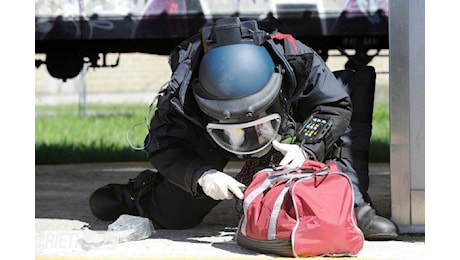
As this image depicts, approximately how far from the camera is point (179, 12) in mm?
9789

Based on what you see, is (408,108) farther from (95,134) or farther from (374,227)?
(95,134)

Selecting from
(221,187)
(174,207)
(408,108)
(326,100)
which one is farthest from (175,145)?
(408,108)

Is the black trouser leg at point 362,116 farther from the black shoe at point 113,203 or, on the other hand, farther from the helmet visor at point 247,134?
the black shoe at point 113,203

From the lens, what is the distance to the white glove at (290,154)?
14.7ft

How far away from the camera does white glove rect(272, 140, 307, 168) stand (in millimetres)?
4488

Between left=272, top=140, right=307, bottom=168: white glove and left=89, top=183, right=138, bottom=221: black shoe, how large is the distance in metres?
1.30

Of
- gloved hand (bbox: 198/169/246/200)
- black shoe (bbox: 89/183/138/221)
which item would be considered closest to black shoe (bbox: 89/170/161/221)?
black shoe (bbox: 89/183/138/221)

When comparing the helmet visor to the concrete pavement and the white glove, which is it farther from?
the concrete pavement

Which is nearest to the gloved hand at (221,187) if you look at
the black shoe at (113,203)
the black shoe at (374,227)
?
the black shoe at (374,227)

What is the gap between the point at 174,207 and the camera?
5277 mm
